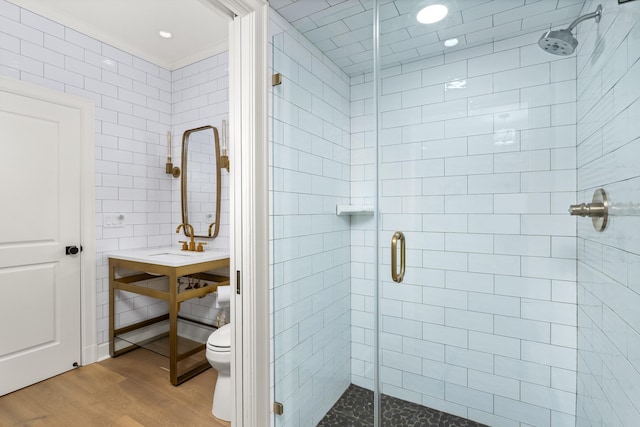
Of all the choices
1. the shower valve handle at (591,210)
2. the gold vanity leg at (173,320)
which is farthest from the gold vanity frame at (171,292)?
the shower valve handle at (591,210)

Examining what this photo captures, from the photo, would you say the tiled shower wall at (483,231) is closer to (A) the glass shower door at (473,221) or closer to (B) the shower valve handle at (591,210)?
(A) the glass shower door at (473,221)

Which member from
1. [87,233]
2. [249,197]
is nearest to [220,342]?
[249,197]

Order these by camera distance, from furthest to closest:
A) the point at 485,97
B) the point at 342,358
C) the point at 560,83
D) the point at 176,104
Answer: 1. the point at 176,104
2. the point at 342,358
3. the point at 485,97
4. the point at 560,83

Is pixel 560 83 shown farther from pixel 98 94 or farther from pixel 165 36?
pixel 98 94

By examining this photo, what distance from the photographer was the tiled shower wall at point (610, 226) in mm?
808

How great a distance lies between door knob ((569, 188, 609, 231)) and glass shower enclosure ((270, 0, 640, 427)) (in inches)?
2.0

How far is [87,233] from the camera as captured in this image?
2391 mm

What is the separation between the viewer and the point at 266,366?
1.40 metres

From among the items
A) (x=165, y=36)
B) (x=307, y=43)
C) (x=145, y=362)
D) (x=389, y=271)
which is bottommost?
(x=145, y=362)

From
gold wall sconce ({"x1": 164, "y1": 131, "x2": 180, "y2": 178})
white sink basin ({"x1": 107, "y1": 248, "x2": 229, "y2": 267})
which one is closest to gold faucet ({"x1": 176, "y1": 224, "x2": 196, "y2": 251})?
white sink basin ({"x1": 107, "y1": 248, "x2": 229, "y2": 267})

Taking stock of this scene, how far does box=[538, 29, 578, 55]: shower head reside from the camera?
120 cm

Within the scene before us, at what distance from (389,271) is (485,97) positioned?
90 cm

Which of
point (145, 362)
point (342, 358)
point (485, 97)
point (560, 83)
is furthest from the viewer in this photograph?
point (145, 362)

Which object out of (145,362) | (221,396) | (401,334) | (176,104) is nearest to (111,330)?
(145,362)
